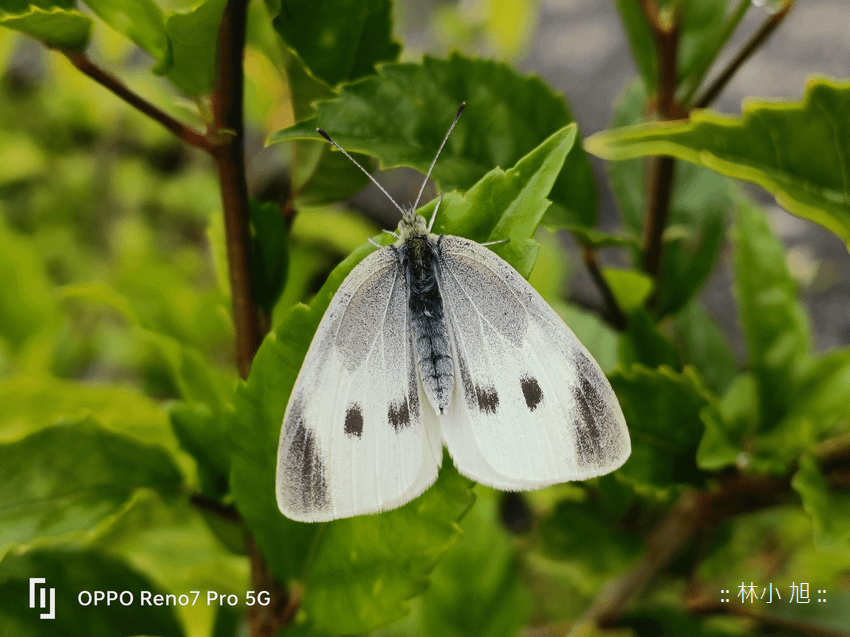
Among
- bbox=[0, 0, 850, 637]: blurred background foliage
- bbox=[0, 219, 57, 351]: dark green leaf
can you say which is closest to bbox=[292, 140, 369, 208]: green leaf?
bbox=[0, 0, 850, 637]: blurred background foliage

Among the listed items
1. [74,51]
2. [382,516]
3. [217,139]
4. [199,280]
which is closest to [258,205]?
[217,139]

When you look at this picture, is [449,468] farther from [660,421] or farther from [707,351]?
[707,351]

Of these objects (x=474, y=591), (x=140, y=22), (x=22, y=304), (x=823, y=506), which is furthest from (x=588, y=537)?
(x=22, y=304)

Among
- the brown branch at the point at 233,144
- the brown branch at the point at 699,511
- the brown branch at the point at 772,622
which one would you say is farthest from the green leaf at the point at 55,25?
the brown branch at the point at 772,622

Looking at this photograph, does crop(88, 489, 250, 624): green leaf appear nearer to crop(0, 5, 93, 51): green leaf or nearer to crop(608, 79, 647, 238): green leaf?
crop(0, 5, 93, 51): green leaf

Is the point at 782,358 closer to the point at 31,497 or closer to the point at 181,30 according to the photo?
the point at 181,30

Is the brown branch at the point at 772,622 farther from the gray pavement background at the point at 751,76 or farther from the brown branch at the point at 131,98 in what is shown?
the brown branch at the point at 131,98
